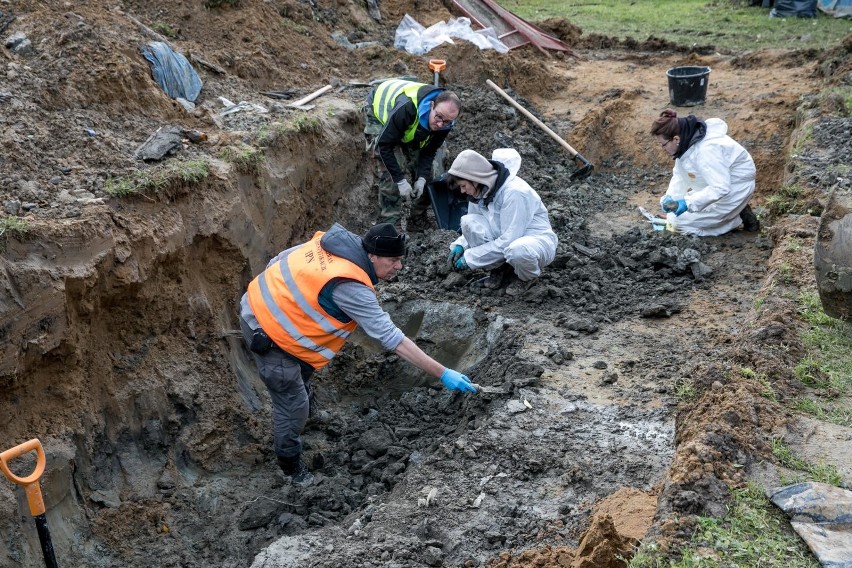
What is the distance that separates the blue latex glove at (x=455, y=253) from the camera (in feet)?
22.5

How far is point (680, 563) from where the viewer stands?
2.91 m

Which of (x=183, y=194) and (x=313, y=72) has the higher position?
(x=183, y=194)

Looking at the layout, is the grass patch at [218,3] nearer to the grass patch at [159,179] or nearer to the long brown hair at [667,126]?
the grass patch at [159,179]

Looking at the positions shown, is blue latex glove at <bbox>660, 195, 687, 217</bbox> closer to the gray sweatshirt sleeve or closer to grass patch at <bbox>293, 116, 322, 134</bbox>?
grass patch at <bbox>293, 116, 322, 134</bbox>

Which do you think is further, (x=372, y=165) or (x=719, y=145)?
(x=372, y=165)

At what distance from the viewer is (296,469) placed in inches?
211

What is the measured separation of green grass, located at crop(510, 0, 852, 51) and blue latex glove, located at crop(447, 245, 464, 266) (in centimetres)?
828

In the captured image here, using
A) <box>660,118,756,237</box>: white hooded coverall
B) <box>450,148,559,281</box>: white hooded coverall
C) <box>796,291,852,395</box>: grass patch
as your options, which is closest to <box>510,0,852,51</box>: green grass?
<box>660,118,756,237</box>: white hooded coverall

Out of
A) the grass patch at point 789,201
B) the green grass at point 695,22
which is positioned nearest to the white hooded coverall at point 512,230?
the grass patch at point 789,201

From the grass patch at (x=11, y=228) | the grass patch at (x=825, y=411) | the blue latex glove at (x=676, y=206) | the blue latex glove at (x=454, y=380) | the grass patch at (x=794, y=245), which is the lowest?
the blue latex glove at (x=676, y=206)

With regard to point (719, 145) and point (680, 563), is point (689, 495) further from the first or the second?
point (719, 145)

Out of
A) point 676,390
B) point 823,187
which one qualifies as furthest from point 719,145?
point 676,390

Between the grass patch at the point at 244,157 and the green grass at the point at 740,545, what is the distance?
4.45 m

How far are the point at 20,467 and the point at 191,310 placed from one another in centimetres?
163
